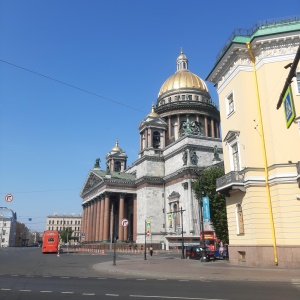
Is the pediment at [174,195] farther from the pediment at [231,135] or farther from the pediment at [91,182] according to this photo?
the pediment at [231,135]

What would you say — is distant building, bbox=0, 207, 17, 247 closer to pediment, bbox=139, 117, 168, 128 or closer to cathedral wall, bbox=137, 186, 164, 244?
cathedral wall, bbox=137, 186, 164, 244

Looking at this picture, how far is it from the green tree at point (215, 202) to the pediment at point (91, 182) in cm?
4053

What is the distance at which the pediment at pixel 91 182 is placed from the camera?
79.2m

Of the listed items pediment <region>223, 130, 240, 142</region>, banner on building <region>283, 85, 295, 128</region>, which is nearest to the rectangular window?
pediment <region>223, 130, 240, 142</region>

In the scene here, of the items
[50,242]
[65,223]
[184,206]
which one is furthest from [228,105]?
[65,223]

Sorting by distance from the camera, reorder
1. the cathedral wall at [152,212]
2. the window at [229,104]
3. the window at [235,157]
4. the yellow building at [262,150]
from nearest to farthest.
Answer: the yellow building at [262,150]
the window at [235,157]
the window at [229,104]
the cathedral wall at [152,212]

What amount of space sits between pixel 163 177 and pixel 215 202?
33.9 m

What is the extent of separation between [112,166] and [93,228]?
19766 millimetres

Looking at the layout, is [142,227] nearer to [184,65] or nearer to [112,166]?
[112,166]

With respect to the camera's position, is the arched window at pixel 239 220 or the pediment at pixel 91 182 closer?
the arched window at pixel 239 220

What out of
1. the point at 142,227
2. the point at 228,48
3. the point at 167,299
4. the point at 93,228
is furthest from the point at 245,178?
the point at 93,228

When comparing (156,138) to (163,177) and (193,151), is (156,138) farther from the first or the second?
(193,151)

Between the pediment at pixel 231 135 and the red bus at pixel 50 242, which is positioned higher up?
the pediment at pixel 231 135

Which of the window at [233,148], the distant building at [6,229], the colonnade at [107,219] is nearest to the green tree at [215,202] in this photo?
the window at [233,148]
